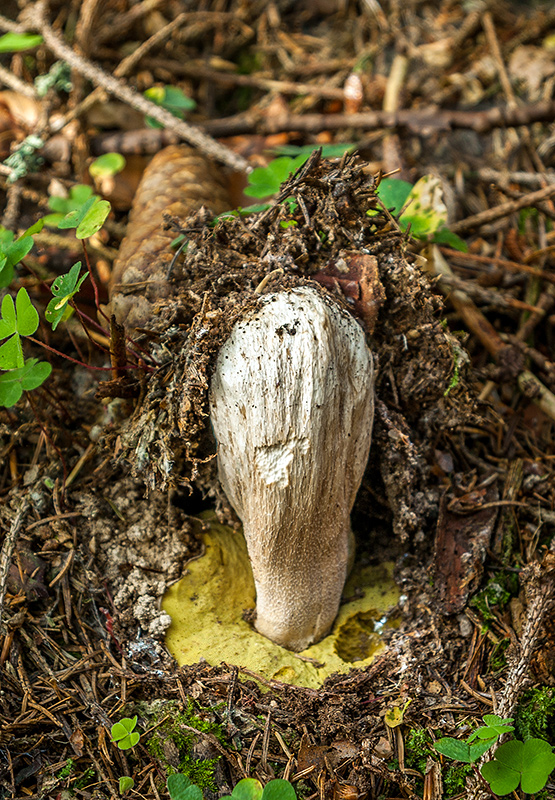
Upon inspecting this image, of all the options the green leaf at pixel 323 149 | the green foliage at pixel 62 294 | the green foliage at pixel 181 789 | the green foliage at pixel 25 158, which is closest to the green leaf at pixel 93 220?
the green foliage at pixel 62 294

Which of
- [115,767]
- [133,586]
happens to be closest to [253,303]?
[133,586]

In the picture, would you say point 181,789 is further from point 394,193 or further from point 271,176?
point 394,193

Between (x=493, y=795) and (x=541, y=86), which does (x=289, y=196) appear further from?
(x=541, y=86)

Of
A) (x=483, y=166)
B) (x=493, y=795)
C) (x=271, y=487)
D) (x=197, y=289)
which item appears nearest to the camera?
(x=493, y=795)

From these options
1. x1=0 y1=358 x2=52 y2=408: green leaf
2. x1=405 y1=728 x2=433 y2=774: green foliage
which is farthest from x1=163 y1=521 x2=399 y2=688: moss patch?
x1=0 y1=358 x2=52 y2=408: green leaf

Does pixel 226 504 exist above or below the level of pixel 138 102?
below

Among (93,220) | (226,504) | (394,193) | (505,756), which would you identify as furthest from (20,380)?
(505,756)

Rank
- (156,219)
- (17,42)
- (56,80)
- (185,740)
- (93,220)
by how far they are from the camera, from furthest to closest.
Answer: (56,80) < (17,42) < (156,219) < (93,220) < (185,740)
